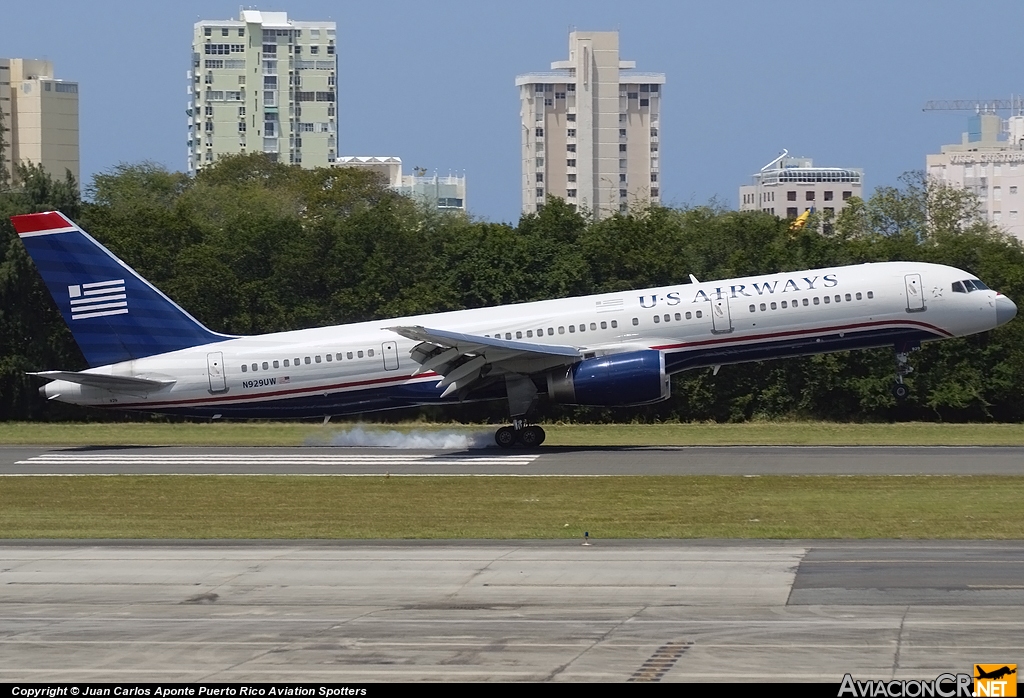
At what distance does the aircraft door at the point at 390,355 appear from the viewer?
39.3 m

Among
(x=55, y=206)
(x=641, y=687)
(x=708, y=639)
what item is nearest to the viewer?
(x=641, y=687)

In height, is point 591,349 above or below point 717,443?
above

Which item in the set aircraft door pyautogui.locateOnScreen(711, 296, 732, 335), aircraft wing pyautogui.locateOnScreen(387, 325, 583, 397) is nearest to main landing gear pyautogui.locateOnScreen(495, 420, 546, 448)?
aircraft wing pyautogui.locateOnScreen(387, 325, 583, 397)

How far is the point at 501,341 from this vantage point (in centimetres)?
3694

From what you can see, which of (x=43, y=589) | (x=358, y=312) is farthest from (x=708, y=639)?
(x=358, y=312)

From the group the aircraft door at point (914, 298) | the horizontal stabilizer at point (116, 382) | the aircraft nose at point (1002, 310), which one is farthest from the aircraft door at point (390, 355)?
the aircraft nose at point (1002, 310)

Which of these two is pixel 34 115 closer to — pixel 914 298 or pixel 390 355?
pixel 390 355

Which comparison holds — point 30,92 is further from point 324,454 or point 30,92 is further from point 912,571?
point 912,571

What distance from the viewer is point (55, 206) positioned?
57656mm

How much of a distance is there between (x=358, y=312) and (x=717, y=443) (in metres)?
21.7

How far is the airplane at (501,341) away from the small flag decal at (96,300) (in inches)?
1.1

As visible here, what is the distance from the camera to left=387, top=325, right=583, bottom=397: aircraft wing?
120 ft

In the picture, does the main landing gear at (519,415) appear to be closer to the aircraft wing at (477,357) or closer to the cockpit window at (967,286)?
the aircraft wing at (477,357)

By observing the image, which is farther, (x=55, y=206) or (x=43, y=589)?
(x=55, y=206)
